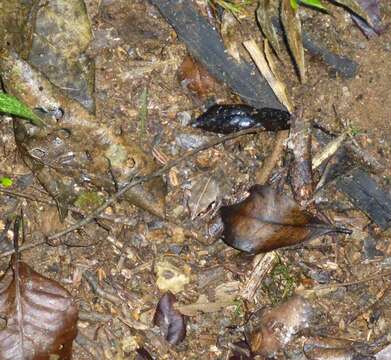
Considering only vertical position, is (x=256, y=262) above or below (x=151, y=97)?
below

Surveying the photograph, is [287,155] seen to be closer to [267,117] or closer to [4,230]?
[267,117]

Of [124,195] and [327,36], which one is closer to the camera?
[124,195]

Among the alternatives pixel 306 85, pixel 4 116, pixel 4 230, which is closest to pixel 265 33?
pixel 306 85

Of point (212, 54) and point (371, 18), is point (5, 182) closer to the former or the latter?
point (212, 54)

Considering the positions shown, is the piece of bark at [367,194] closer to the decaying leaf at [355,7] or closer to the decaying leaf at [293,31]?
the decaying leaf at [293,31]

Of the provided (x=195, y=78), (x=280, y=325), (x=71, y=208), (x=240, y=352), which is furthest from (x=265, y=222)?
(x=71, y=208)
